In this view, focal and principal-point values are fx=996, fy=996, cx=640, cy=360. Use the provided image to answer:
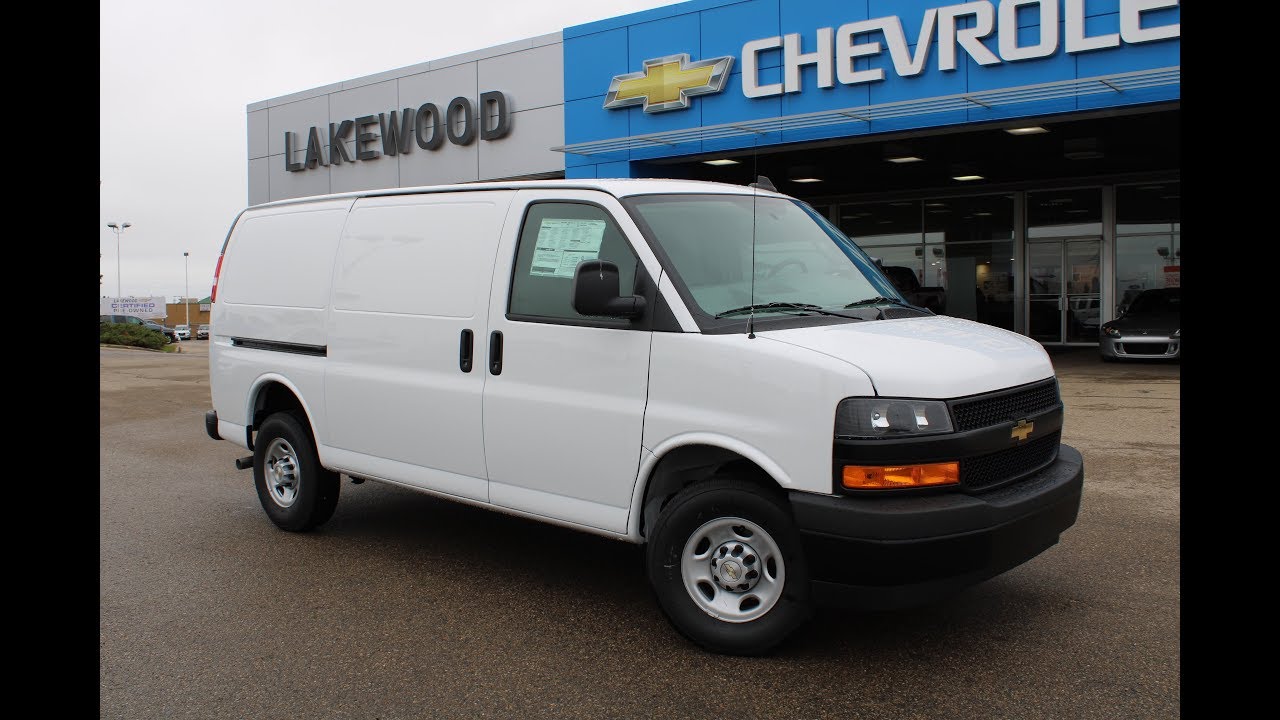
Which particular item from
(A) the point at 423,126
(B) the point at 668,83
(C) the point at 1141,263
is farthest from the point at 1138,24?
(A) the point at 423,126

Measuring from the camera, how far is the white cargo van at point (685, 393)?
3854mm

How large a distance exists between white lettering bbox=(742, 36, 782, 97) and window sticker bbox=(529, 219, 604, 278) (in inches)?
549

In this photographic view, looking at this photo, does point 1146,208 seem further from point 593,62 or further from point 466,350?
point 466,350

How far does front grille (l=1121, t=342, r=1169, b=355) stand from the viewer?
57.6 feet

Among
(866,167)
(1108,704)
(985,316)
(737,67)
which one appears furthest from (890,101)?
(1108,704)

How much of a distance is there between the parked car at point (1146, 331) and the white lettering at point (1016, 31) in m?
5.36

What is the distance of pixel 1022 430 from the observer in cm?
424

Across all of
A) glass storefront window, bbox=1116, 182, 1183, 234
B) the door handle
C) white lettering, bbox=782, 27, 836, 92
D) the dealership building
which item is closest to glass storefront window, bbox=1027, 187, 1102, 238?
the dealership building

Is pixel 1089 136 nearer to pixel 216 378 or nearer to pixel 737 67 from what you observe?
pixel 737 67

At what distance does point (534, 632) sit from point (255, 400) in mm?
3158

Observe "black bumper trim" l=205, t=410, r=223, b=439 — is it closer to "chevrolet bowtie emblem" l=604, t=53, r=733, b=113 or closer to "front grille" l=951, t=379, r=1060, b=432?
"front grille" l=951, t=379, r=1060, b=432

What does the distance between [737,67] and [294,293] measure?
13864mm

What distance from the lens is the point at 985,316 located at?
24656mm

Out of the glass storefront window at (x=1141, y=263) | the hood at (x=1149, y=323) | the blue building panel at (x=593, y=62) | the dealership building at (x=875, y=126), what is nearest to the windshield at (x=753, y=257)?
the dealership building at (x=875, y=126)
